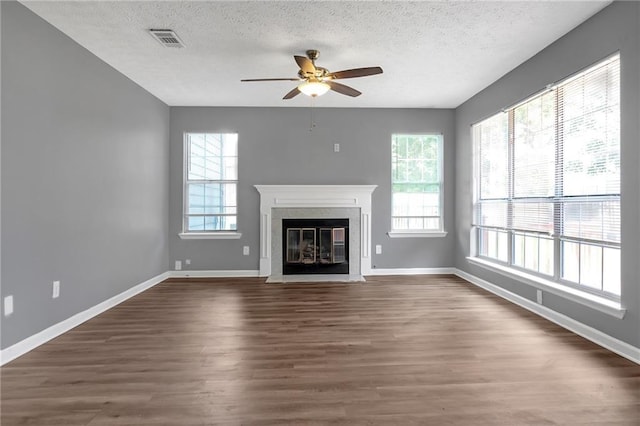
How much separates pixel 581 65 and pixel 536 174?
1075 millimetres

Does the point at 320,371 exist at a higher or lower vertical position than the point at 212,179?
lower

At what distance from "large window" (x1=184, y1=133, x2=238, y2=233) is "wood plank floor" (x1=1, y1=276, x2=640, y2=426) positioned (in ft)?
6.12

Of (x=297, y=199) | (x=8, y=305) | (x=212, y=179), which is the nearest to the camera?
(x=8, y=305)

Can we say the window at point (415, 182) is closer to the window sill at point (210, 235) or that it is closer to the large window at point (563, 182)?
the large window at point (563, 182)

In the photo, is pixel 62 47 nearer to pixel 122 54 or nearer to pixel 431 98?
pixel 122 54

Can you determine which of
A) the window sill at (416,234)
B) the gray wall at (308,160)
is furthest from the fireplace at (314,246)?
the window sill at (416,234)

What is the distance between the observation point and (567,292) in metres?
2.81

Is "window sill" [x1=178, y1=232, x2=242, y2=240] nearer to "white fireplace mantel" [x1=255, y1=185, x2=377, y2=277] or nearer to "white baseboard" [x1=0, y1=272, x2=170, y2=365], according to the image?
"white fireplace mantel" [x1=255, y1=185, x2=377, y2=277]

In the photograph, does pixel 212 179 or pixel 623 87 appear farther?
pixel 212 179

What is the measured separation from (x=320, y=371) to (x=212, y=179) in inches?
148

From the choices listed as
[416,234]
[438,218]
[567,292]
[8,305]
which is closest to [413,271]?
[416,234]

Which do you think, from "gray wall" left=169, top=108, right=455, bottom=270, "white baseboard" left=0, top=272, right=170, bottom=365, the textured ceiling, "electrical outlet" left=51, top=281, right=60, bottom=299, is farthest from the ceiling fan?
"white baseboard" left=0, top=272, right=170, bottom=365

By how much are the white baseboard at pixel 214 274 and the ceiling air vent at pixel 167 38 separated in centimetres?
320

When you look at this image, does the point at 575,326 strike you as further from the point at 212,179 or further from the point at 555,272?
the point at 212,179
